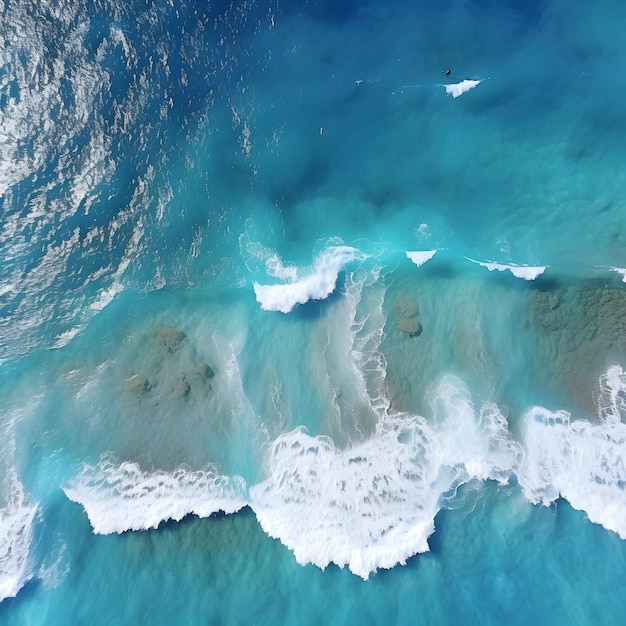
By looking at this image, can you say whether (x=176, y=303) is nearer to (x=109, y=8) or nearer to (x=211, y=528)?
(x=211, y=528)

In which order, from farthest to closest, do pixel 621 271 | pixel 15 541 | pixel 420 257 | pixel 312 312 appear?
pixel 420 257, pixel 312 312, pixel 621 271, pixel 15 541

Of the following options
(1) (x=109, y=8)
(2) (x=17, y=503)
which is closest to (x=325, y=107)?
(1) (x=109, y=8)

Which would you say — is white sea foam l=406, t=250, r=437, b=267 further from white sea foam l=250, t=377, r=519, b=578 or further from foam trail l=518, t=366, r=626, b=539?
foam trail l=518, t=366, r=626, b=539

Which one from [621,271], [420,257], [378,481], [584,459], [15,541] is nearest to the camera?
[15,541]

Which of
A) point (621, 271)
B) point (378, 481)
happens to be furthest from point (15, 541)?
point (621, 271)

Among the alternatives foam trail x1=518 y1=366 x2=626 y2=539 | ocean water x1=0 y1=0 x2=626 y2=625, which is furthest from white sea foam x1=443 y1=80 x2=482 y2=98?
foam trail x1=518 y1=366 x2=626 y2=539

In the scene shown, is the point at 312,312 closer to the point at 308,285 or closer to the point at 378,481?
the point at 308,285
